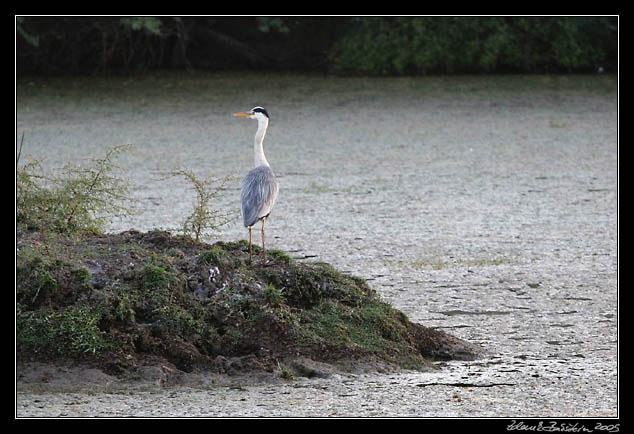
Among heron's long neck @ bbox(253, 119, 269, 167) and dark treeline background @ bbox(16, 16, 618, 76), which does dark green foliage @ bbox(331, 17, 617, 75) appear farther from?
heron's long neck @ bbox(253, 119, 269, 167)

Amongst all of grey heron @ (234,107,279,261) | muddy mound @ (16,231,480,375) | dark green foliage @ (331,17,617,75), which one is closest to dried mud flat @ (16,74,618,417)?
muddy mound @ (16,231,480,375)

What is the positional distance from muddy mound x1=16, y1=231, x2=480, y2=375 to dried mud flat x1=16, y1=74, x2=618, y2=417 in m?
0.09

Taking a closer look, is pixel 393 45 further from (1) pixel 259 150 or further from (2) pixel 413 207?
(1) pixel 259 150

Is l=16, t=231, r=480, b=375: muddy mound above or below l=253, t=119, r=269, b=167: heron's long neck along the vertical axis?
below

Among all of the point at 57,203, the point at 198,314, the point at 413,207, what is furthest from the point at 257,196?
the point at 413,207

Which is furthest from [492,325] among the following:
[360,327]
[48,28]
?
[48,28]

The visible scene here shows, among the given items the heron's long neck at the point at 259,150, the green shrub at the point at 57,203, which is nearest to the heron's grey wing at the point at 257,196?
the heron's long neck at the point at 259,150

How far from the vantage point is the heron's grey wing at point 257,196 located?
133 inches

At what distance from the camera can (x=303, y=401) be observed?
2.72 m

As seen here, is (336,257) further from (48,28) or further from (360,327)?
(48,28)

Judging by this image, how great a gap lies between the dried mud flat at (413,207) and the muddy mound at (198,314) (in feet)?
0.30

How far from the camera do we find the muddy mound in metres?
2.90

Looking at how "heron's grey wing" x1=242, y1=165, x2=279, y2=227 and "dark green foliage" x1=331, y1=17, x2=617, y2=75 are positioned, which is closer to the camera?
"heron's grey wing" x1=242, y1=165, x2=279, y2=227

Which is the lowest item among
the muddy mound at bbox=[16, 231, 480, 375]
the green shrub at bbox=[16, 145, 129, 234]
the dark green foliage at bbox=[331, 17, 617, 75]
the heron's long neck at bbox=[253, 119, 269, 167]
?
the muddy mound at bbox=[16, 231, 480, 375]
